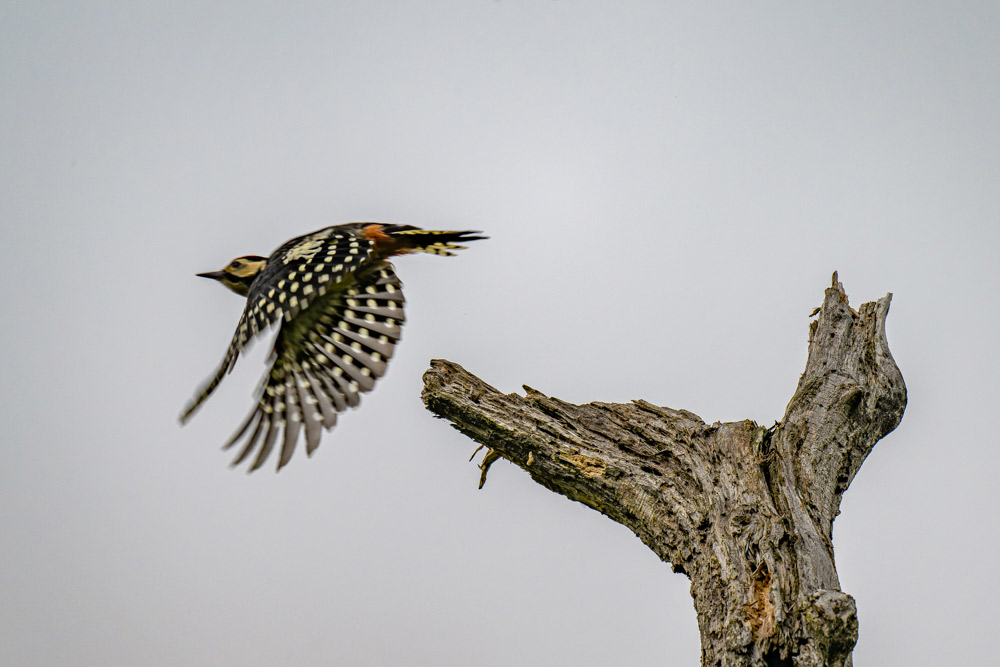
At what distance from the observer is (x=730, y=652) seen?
1925 mm

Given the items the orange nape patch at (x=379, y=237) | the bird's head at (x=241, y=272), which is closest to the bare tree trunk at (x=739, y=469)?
the orange nape patch at (x=379, y=237)

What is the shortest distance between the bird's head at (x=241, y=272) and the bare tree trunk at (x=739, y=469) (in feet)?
2.95

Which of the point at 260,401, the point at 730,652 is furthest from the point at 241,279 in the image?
the point at 730,652

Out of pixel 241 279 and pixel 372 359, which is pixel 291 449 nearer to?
pixel 372 359

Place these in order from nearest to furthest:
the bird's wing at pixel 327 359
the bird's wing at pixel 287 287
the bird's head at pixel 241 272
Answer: the bird's wing at pixel 287 287 → the bird's wing at pixel 327 359 → the bird's head at pixel 241 272

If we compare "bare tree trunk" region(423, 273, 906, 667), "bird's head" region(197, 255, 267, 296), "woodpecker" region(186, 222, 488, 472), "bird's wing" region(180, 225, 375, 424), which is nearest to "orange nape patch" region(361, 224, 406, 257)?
"woodpecker" region(186, 222, 488, 472)

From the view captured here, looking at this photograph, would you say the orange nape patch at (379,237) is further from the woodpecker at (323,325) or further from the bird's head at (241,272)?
Result: the bird's head at (241,272)

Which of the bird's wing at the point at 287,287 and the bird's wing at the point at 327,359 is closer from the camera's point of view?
the bird's wing at the point at 287,287

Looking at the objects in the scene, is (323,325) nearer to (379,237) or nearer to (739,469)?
(379,237)

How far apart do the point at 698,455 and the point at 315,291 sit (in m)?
1.30

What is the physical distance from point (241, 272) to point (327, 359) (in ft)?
1.59

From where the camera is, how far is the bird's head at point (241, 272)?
3047 millimetres

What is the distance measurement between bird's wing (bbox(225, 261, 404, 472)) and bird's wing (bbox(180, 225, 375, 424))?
24cm

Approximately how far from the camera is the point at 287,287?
2617 mm
